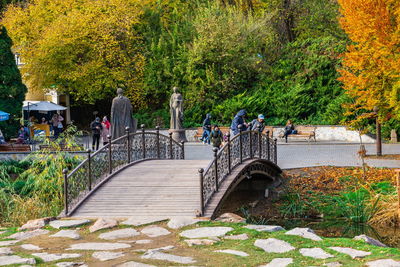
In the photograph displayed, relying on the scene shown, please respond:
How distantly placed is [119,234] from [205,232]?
1480 millimetres

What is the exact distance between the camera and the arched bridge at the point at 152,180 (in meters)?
13.2

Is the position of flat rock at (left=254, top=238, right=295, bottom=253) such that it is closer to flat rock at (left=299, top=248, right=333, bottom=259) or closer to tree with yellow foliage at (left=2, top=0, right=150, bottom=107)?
flat rock at (left=299, top=248, right=333, bottom=259)

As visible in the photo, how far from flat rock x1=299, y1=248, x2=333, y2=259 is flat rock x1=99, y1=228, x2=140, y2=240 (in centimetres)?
306

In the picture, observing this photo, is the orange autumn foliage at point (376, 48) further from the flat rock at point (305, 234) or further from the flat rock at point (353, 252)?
the flat rock at point (353, 252)

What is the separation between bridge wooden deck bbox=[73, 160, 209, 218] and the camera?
13070 millimetres

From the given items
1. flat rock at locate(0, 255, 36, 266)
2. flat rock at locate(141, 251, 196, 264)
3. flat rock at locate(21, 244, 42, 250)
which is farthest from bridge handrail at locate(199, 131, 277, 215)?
flat rock at locate(0, 255, 36, 266)

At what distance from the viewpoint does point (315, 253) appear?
9641mm

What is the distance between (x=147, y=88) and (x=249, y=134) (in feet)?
65.3

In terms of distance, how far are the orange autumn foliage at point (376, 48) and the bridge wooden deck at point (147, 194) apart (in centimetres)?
718

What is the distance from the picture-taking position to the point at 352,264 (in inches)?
349

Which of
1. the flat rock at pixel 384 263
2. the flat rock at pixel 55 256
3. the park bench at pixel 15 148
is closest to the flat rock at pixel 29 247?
the flat rock at pixel 55 256

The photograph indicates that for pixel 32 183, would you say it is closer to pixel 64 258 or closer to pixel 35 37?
pixel 64 258

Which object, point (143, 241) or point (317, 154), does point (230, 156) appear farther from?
point (317, 154)

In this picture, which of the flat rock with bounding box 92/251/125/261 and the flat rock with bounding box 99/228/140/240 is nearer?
the flat rock with bounding box 92/251/125/261
